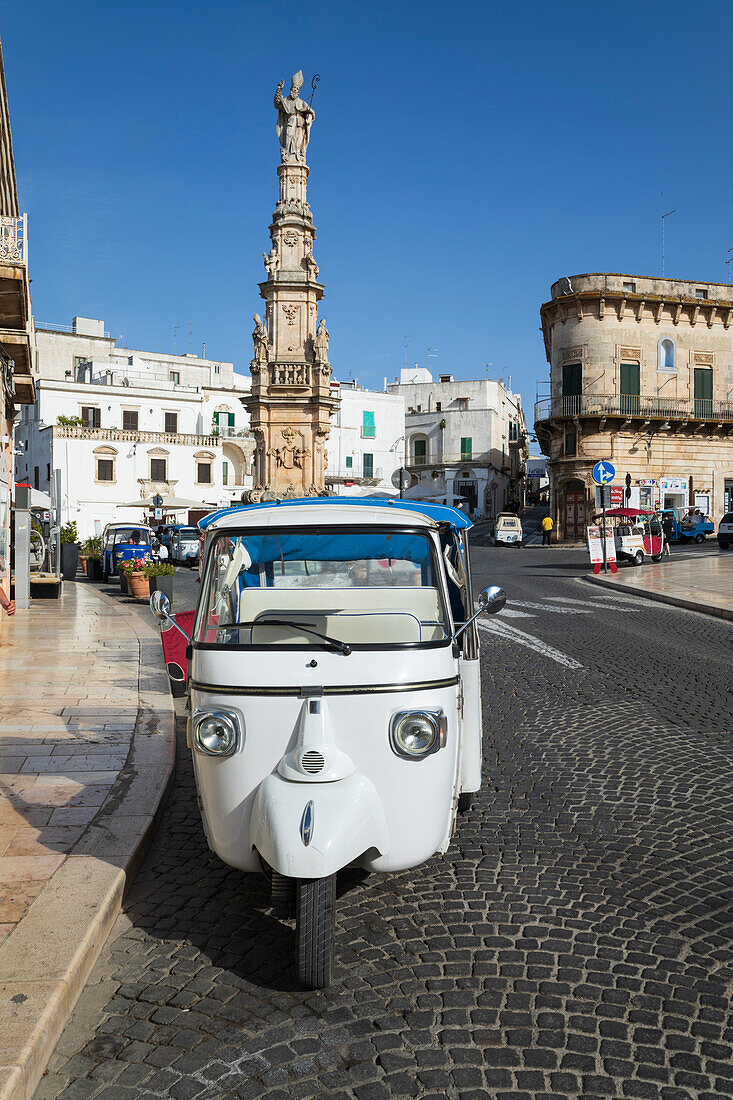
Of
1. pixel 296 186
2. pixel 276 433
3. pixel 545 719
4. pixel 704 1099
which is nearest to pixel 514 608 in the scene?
pixel 545 719

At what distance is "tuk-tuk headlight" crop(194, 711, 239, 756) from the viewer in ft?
11.6

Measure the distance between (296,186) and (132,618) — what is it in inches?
785

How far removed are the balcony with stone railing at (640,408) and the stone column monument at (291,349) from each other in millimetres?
17483

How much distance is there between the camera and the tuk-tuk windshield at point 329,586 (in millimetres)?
3992

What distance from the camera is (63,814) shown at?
16.6 ft

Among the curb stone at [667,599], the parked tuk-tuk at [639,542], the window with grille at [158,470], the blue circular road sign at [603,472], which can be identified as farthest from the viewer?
the window with grille at [158,470]

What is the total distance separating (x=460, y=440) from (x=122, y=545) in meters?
45.4

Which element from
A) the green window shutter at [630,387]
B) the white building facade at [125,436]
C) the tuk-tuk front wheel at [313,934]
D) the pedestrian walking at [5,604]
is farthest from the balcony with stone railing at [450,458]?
the tuk-tuk front wheel at [313,934]

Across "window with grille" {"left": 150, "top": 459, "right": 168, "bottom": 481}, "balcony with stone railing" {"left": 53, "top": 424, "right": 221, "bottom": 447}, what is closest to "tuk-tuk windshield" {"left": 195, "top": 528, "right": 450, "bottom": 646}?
"balcony with stone railing" {"left": 53, "top": 424, "right": 221, "bottom": 447}

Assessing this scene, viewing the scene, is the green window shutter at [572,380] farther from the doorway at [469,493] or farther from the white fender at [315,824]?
the white fender at [315,824]

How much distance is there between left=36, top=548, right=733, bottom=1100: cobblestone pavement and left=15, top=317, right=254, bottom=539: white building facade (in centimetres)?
4114

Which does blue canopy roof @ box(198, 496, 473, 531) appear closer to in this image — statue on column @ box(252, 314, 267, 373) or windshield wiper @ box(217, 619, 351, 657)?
windshield wiper @ box(217, 619, 351, 657)

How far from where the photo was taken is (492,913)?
390 centimetres

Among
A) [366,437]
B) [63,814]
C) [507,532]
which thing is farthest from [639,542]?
[366,437]
